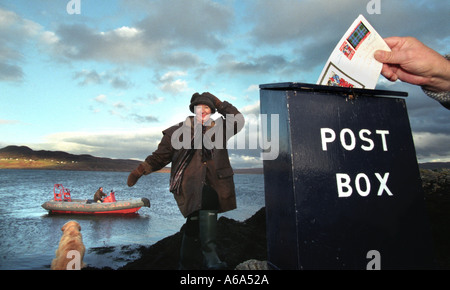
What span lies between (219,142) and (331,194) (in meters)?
1.65

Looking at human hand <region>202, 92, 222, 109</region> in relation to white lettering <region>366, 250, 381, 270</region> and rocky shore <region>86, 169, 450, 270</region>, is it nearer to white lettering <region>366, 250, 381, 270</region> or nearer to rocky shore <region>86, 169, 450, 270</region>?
rocky shore <region>86, 169, 450, 270</region>

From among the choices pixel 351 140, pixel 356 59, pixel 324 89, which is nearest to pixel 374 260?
pixel 351 140

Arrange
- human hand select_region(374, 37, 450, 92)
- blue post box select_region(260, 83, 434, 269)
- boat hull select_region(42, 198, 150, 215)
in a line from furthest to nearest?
boat hull select_region(42, 198, 150, 215), human hand select_region(374, 37, 450, 92), blue post box select_region(260, 83, 434, 269)

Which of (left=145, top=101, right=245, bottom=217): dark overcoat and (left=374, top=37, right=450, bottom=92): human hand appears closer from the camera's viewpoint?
(left=374, top=37, right=450, bottom=92): human hand

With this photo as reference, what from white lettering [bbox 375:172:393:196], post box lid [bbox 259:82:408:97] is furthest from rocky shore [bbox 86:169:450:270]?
post box lid [bbox 259:82:408:97]

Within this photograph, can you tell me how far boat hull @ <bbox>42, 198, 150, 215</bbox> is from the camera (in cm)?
1362

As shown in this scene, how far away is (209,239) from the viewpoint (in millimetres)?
2617

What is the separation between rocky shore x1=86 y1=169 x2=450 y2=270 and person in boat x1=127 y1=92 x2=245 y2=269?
1.31 ft

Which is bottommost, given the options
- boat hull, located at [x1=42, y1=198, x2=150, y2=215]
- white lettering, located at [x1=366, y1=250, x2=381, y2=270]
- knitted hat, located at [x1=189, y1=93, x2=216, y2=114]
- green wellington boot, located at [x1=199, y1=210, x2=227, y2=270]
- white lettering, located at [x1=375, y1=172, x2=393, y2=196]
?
boat hull, located at [x1=42, y1=198, x2=150, y2=215]

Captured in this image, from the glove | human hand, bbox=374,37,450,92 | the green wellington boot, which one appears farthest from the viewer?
the glove

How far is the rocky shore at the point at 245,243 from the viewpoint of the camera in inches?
152

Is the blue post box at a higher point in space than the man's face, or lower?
lower
